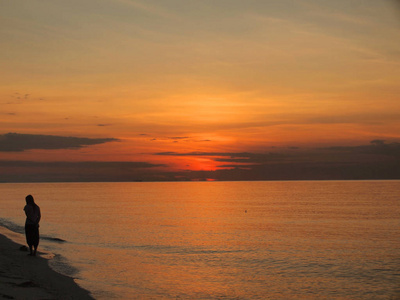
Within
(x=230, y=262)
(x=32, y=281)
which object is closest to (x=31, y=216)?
(x=32, y=281)

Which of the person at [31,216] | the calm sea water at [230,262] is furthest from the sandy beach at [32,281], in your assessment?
the person at [31,216]

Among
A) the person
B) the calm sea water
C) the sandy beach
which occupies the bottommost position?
the calm sea water

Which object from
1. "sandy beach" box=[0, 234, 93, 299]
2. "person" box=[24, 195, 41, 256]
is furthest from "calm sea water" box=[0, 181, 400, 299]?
"person" box=[24, 195, 41, 256]

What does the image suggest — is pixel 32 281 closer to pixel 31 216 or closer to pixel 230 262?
pixel 31 216

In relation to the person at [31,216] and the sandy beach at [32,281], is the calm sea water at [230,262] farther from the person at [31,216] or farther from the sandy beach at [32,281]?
the person at [31,216]

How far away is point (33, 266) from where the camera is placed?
2105cm

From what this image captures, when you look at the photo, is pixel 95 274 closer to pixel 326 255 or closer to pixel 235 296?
pixel 235 296

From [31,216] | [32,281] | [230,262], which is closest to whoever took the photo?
[32,281]

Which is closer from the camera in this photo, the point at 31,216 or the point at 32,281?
the point at 32,281

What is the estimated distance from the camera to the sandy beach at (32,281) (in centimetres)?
1512

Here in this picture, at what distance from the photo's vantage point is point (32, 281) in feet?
55.8

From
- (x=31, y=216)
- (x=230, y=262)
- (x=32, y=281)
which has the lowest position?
(x=230, y=262)

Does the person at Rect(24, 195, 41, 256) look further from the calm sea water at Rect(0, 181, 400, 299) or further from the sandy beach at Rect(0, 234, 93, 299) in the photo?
the calm sea water at Rect(0, 181, 400, 299)

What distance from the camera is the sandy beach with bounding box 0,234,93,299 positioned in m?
15.1
